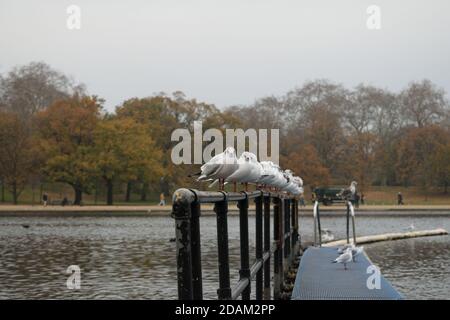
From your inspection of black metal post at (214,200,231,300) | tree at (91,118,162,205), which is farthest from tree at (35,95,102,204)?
black metal post at (214,200,231,300)

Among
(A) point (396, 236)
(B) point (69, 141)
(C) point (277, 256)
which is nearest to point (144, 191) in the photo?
(B) point (69, 141)

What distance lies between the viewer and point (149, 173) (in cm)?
7688

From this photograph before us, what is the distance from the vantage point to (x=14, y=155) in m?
76.9

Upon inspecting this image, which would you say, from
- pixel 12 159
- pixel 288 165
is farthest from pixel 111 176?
pixel 288 165

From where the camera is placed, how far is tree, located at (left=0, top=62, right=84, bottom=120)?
4136 inches

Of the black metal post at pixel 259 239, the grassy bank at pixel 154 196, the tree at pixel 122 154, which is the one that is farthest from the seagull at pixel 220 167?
the grassy bank at pixel 154 196

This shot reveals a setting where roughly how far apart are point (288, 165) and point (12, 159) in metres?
26.4

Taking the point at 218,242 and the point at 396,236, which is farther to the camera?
the point at 396,236

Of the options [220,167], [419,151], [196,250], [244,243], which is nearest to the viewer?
[196,250]

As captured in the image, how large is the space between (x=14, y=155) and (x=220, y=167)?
234 ft

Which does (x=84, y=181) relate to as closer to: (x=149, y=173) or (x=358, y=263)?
(x=149, y=173)

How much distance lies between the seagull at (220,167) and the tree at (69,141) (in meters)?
66.4

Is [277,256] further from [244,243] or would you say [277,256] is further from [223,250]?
[223,250]

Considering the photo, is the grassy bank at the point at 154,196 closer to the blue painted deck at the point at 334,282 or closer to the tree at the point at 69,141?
the tree at the point at 69,141
